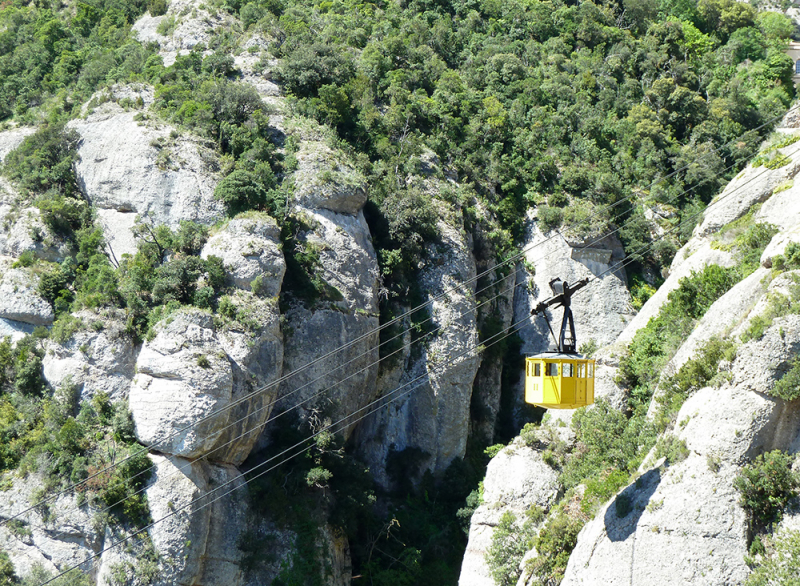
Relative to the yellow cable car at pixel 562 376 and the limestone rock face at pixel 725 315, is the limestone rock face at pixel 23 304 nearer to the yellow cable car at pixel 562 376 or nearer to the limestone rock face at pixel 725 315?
the yellow cable car at pixel 562 376

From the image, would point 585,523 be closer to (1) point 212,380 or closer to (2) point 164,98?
(1) point 212,380

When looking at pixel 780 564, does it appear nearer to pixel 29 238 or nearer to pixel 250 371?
pixel 250 371

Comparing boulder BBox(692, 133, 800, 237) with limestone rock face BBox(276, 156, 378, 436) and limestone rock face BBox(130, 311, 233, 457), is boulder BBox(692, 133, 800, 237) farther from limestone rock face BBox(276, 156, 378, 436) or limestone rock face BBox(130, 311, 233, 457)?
limestone rock face BBox(130, 311, 233, 457)

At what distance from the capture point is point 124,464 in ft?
113

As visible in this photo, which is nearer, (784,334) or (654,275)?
(784,334)

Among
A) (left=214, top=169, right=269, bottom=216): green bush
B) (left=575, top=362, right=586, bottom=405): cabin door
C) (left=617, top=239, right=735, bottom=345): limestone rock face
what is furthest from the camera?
(left=214, top=169, right=269, bottom=216): green bush

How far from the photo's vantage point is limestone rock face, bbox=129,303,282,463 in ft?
116

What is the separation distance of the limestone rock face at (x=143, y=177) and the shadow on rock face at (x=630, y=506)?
958 inches

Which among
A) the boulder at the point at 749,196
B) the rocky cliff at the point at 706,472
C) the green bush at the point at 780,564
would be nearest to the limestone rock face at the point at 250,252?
the rocky cliff at the point at 706,472

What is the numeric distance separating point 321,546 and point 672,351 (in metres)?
18.1

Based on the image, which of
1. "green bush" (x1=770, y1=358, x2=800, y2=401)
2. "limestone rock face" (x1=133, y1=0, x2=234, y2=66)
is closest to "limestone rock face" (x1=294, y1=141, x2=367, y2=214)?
"limestone rock face" (x1=133, y1=0, x2=234, y2=66)

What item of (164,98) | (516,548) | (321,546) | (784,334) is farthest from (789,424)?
(164,98)

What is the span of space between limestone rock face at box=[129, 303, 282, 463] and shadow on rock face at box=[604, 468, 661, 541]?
16785mm

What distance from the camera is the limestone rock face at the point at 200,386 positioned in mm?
35344
